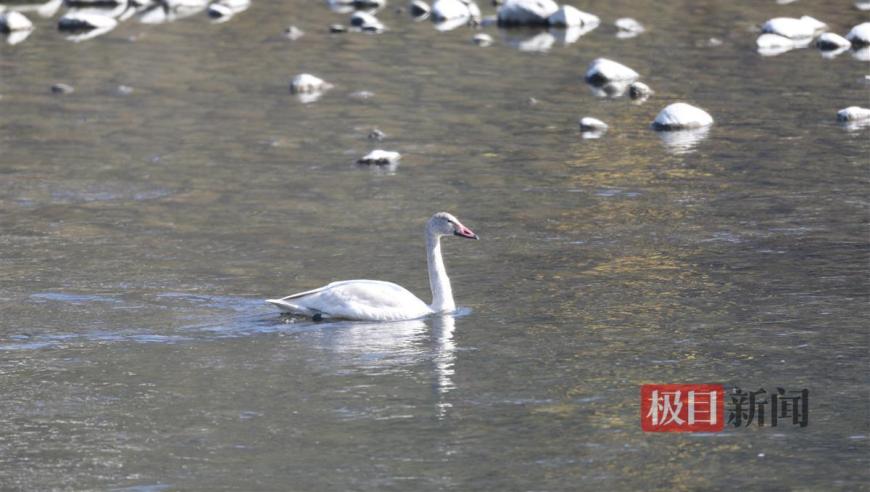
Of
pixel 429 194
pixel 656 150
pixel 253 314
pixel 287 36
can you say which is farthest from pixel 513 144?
pixel 287 36

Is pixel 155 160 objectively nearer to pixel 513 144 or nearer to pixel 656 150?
pixel 513 144

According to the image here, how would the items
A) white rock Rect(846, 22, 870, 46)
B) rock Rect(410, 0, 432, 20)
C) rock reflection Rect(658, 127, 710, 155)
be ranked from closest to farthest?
rock reflection Rect(658, 127, 710, 155)
white rock Rect(846, 22, 870, 46)
rock Rect(410, 0, 432, 20)

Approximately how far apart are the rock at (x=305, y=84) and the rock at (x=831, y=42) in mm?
9639

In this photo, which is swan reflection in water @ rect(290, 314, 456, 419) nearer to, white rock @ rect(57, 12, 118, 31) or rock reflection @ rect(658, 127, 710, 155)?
rock reflection @ rect(658, 127, 710, 155)

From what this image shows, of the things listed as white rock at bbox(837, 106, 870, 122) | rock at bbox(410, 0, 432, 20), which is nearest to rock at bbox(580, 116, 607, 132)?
white rock at bbox(837, 106, 870, 122)

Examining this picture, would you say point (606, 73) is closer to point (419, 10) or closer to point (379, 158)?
point (379, 158)

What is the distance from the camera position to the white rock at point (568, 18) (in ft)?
113

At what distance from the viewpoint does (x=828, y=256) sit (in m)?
15.9

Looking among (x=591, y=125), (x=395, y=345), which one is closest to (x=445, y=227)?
(x=395, y=345)

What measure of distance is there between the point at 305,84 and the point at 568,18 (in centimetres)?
917

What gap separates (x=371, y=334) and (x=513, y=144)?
29.7ft

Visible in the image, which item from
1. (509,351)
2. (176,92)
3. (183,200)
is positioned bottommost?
(509,351)

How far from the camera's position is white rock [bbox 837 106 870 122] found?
23.3 metres

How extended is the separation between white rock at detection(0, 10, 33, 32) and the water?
6.43 m
